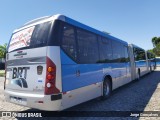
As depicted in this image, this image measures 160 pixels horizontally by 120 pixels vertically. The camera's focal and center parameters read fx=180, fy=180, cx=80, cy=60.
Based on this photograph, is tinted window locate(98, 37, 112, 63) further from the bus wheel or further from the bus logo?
the bus logo

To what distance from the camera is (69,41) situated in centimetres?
542

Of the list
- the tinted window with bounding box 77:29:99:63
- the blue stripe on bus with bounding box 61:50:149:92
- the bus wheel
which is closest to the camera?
the blue stripe on bus with bounding box 61:50:149:92

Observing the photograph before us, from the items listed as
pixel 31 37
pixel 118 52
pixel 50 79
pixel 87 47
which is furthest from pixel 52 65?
pixel 118 52

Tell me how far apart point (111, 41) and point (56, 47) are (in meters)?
4.94

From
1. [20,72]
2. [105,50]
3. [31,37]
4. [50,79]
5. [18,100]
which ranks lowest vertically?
[18,100]

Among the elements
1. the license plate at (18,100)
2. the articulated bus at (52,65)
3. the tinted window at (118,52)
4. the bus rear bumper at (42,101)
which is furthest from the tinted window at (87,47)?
the tinted window at (118,52)

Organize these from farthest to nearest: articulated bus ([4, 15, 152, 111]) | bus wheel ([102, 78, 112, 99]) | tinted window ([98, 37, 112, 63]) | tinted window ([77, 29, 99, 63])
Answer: bus wheel ([102, 78, 112, 99]), tinted window ([98, 37, 112, 63]), tinted window ([77, 29, 99, 63]), articulated bus ([4, 15, 152, 111])

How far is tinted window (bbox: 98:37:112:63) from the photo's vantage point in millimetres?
7729

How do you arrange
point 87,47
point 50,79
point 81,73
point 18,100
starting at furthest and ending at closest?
point 87,47 → point 81,73 → point 18,100 → point 50,79

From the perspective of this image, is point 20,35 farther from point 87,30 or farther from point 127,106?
point 127,106

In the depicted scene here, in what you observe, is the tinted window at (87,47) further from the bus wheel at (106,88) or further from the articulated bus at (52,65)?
the bus wheel at (106,88)

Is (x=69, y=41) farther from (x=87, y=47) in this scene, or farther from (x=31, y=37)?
(x=87, y=47)

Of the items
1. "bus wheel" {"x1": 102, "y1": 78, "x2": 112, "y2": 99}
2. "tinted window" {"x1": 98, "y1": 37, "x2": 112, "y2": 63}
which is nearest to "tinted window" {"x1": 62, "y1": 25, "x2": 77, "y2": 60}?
"tinted window" {"x1": 98, "y1": 37, "x2": 112, "y2": 63}

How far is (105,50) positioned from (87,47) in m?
1.85
